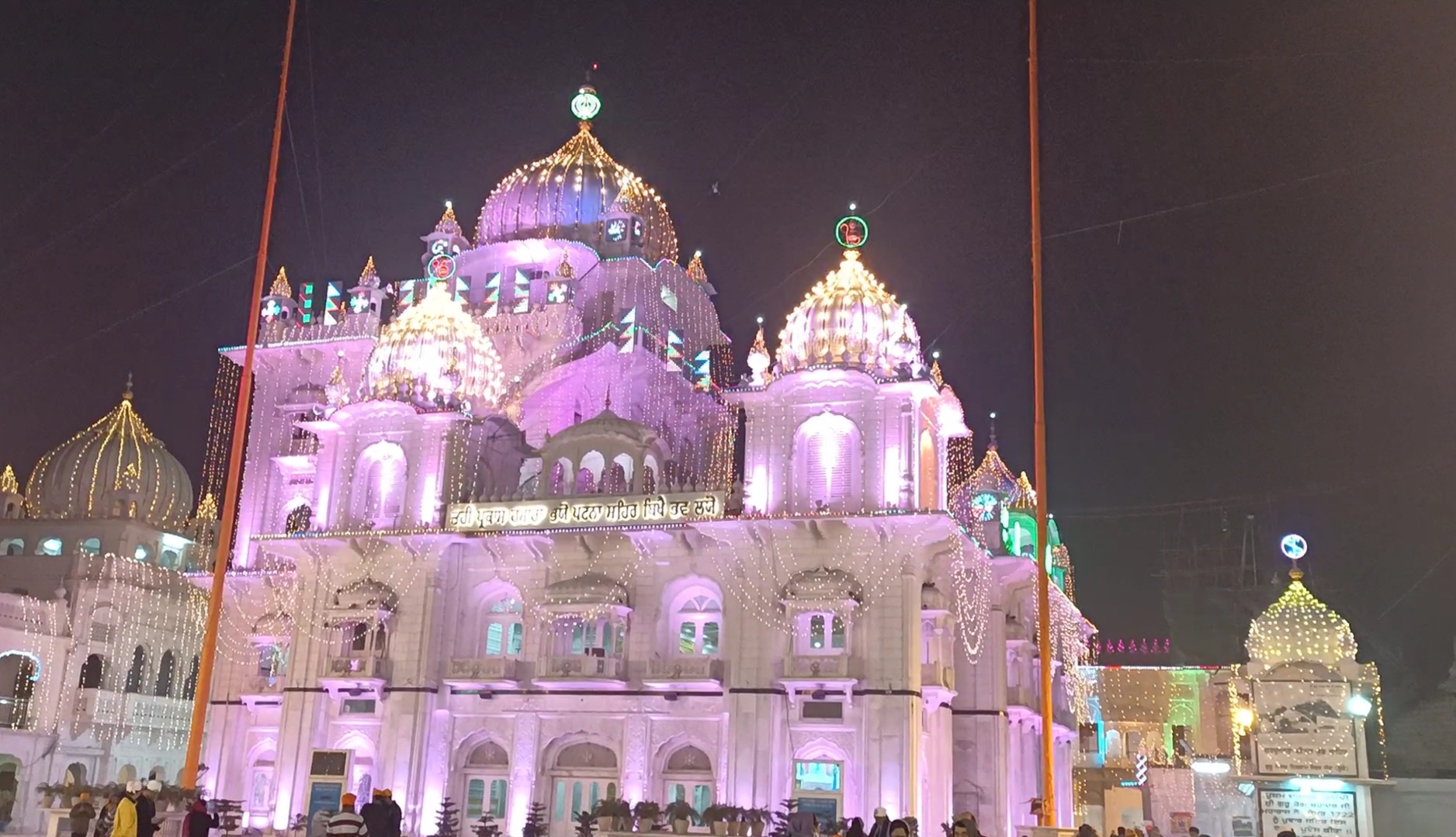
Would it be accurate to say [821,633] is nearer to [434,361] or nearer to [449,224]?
[434,361]

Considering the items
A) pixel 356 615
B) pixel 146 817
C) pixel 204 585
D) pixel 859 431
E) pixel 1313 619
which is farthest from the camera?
pixel 204 585

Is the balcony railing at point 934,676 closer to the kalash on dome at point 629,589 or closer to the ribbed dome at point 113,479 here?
the kalash on dome at point 629,589

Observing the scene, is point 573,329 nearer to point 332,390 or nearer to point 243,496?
point 332,390

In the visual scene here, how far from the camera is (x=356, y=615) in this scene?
128 feet

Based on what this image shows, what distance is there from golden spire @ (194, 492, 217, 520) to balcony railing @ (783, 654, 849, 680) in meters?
35.8

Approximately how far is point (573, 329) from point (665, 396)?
3989 millimetres

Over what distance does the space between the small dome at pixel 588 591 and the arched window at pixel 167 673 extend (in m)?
26.3

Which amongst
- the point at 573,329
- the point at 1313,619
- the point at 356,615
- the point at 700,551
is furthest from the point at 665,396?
the point at 1313,619

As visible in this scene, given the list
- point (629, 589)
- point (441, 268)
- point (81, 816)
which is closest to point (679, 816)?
point (629, 589)

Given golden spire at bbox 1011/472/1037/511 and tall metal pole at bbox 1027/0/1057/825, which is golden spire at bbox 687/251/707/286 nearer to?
golden spire at bbox 1011/472/1037/511

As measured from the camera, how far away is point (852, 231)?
37844 mm

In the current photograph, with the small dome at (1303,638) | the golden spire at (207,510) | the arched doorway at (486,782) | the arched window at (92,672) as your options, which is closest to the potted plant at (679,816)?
the arched doorway at (486,782)

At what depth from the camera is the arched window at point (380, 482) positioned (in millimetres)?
40812

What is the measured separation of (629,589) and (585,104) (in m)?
22.7
